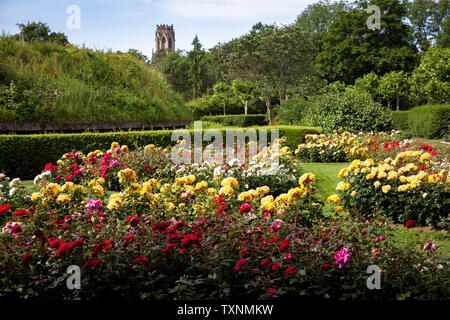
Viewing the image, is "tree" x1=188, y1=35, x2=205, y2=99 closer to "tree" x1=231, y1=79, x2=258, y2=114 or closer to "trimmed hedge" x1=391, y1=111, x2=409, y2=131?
"tree" x1=231, y1=79, x2=258, y2=114

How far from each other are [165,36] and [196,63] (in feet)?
161

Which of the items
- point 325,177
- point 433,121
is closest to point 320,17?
point 433,121

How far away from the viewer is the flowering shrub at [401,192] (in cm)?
450

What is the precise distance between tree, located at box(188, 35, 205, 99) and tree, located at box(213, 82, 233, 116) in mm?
5039

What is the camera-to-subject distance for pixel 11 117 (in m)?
9.82

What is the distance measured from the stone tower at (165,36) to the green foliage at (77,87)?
226ft

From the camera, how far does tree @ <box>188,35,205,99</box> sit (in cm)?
3569

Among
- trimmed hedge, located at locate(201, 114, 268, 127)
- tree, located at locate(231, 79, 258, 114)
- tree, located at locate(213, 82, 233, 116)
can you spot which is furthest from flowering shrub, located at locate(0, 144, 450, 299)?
tree, located at locate(213, 82, 233, 116)

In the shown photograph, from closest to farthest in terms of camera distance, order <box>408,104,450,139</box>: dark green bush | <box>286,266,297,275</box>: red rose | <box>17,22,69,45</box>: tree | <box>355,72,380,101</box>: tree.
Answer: <box>286,266,297,275</box>: red rose, <box>408,104,450,139</box>: dark green bush, <box>355,72,380,101</box>: tree, <box>17,22,69,45</box>: tree

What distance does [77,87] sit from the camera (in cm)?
1134

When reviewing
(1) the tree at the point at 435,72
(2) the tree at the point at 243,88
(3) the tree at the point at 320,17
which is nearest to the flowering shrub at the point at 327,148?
(1) the tree at the point at 435,72

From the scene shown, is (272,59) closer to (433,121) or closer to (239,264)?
(433,121)

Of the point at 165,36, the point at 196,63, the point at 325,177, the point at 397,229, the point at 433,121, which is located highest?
the point at 165,36
